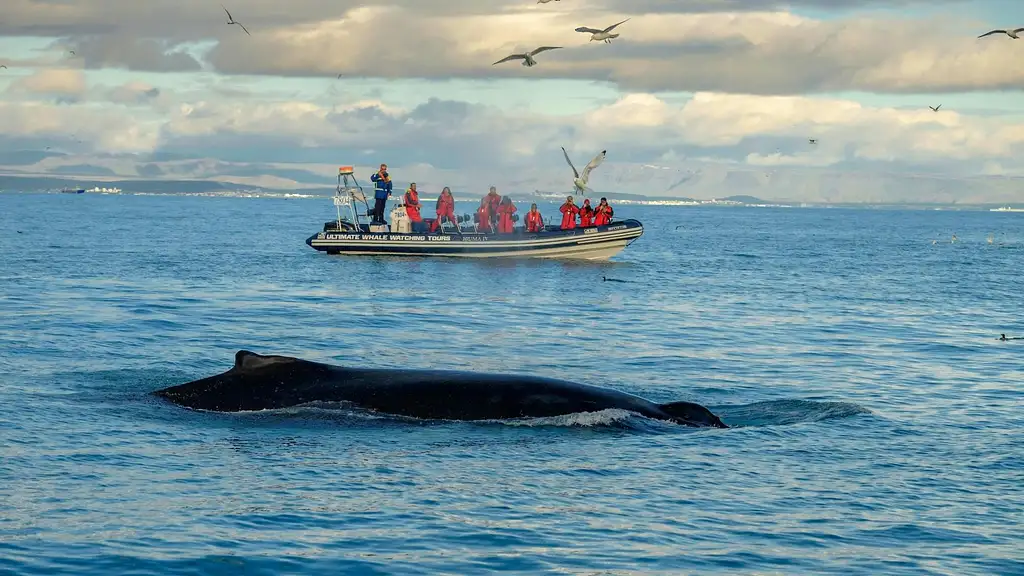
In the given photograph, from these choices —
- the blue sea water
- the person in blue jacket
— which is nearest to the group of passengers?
the person in blue jacket

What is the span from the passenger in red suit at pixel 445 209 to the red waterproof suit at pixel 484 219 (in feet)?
4.27

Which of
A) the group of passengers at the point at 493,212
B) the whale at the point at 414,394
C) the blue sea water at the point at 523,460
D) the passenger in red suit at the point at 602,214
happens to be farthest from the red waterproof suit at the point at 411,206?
the whale at the point at 414,394

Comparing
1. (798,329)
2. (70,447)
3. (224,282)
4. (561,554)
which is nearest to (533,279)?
(224,282)

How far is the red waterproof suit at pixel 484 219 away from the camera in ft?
190

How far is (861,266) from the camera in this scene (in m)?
66.9

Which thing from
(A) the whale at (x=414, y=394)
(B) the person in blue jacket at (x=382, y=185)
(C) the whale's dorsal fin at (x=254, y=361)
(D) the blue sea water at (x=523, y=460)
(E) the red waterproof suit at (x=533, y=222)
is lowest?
(D) the blue sea water at (x=523, y=460)

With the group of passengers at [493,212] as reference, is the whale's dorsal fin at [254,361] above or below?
below

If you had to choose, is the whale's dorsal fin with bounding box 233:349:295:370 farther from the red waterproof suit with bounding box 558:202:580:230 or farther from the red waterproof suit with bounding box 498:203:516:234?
the red waterproof suit with bounding box 558:202:580:230

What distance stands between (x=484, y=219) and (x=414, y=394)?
43.2m

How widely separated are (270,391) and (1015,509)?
879cm

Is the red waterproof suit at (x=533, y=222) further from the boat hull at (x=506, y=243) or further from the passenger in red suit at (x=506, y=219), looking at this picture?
the passenger in red suit at (x=506, y=219)

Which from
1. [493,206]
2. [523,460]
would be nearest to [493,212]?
[493,206]

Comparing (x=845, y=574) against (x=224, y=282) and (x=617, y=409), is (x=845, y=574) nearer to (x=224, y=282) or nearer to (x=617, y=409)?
(x=617, y=409)

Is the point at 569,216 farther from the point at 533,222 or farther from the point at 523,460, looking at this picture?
the point at 523,460
